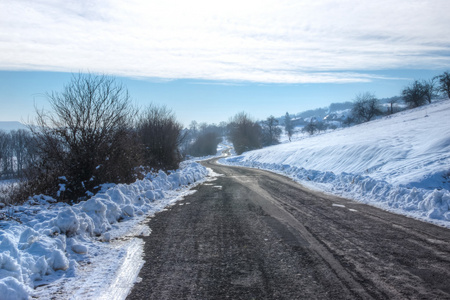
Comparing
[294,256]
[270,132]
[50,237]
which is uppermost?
[270,132]

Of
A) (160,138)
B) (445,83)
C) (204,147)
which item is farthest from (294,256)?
(204,147)

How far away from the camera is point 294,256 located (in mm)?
5027

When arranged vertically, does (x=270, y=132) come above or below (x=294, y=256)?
above

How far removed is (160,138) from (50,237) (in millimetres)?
17527

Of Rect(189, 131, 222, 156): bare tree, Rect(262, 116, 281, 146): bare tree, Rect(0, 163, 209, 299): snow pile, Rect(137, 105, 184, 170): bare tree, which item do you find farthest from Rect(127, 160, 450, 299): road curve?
Rect(189, 131, 222, 156): bare tree

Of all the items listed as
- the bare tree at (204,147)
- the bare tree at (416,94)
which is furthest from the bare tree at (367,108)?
the bare tree at (204,147)

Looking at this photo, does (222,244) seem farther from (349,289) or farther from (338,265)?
(349,289)

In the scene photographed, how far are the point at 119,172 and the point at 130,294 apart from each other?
9799mm

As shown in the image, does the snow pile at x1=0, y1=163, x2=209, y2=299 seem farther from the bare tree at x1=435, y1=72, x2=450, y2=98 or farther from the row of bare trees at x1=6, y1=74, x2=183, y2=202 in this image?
the bare tree at x1=435, y1=72, x2=450, y2=98

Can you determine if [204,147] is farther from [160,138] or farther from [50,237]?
[50,237]

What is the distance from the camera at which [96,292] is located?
12.8 ft

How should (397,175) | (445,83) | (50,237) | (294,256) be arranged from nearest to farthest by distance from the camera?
1. (294,256)
2. (50,237)
3. (397,175)
4. (445,83)

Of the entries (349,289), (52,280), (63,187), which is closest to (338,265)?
(349,289)

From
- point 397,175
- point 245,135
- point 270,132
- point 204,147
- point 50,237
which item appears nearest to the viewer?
point 50,237
